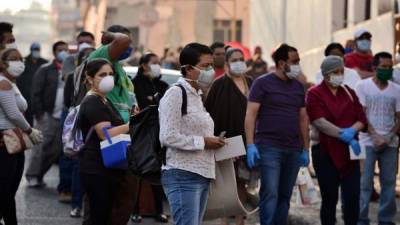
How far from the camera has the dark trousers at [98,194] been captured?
8.32 meters

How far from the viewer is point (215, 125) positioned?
10664 millimetres

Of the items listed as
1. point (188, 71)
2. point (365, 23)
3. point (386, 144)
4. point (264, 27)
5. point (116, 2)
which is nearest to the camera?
point (188, 71)

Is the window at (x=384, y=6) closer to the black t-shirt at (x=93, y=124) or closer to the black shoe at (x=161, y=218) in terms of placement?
the black shoe at (x=161, y=218)

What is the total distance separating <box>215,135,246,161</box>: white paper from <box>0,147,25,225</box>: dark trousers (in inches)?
102

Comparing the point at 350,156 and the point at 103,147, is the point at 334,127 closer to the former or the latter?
the point at 350,156

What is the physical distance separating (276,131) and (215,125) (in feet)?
3.37

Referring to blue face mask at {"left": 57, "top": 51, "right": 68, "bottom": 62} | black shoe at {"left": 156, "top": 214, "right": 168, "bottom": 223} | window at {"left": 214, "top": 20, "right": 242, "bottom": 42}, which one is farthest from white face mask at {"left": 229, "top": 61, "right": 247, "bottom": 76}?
window at {"left": 214, "top": 20, "right": 242, "bottom": 42}

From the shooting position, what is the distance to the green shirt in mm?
8836

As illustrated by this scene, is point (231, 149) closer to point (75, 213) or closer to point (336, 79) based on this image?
point (336, 79)

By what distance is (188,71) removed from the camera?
24.5 ft

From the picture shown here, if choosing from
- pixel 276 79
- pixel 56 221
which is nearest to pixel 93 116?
pixel 276 79

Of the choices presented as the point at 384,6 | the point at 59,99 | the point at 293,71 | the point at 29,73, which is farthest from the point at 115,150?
the point at 384,6

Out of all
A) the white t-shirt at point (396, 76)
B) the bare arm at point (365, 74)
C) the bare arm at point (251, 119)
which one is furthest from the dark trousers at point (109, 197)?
the bare arm at point (365, 74)

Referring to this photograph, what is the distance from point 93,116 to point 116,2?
54.2m
